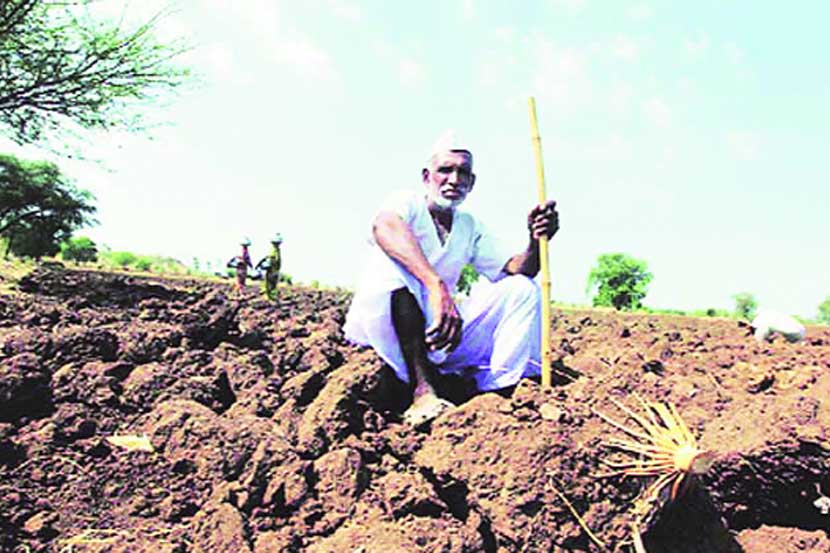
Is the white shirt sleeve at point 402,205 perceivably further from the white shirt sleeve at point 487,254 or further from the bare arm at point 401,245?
the white shirt sleeve at point 487,254

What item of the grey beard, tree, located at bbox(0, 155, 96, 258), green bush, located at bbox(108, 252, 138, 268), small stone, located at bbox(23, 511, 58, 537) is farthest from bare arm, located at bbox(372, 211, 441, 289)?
green bush, located at bbox(108, 252, 138, 268)

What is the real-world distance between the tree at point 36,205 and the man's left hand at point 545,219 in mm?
26928

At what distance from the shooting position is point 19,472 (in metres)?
2.22

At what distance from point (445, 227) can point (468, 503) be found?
1524 millimetres

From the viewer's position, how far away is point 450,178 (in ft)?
10.5

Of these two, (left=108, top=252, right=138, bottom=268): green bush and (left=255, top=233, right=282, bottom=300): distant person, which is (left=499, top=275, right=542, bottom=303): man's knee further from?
(left=108, top=252, right=138, bottom=268): green bush

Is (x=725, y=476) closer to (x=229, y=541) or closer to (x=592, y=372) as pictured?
(x=592, y=372)

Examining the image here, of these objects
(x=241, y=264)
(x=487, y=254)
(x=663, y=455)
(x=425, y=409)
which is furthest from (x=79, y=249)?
(x=663, y=455)

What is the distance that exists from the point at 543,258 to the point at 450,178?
0.54 meters

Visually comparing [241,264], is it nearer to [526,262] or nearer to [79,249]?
[526,262]

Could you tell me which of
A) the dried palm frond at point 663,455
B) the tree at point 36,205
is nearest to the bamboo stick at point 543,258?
the dried palm frond at point 663,455

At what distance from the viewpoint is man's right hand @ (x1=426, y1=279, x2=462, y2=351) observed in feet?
9.11

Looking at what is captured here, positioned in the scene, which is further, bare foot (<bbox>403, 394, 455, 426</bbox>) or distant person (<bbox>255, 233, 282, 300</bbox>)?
distant person (<bbox>255, 233, 282, 300</bbox>)

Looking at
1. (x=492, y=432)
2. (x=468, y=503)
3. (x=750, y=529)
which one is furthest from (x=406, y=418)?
(x=750, y=529)
